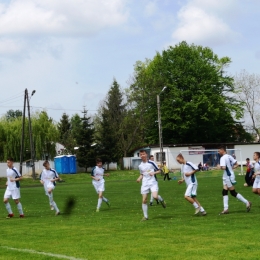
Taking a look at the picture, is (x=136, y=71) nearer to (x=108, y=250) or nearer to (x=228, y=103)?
(x=228, y=103)

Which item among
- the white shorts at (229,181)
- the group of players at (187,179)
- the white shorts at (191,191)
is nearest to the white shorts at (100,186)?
the group of players at (187,179)

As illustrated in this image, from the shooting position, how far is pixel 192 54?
82.4 meters

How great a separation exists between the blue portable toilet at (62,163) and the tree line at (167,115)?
1969mm

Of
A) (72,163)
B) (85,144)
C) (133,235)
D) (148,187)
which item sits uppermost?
(85,144)

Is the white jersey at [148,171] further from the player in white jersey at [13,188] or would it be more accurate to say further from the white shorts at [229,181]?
the player in white jersey at [13,188]

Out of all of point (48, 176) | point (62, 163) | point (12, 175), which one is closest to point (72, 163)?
point (62, 163)

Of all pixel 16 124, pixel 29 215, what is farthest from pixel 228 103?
pixel 29 215

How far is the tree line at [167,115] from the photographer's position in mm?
78562

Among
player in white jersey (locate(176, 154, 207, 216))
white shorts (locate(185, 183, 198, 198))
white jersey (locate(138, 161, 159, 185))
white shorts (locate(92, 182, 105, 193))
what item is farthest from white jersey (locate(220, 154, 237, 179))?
white shorts (locate(92, 182, 105, 193))

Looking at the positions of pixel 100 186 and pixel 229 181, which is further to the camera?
pixel 100 186

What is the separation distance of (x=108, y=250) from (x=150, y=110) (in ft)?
245

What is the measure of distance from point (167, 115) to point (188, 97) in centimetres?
370

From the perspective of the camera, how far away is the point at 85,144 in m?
78.8

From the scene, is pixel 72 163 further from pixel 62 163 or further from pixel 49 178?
pixel 49 178
